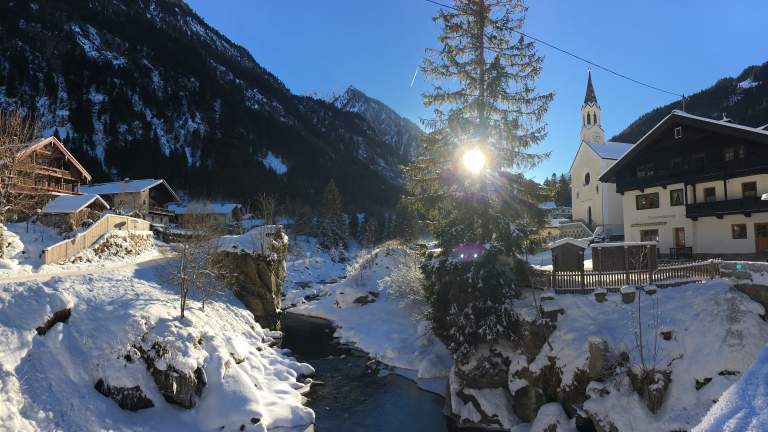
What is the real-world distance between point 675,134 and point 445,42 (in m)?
21.3

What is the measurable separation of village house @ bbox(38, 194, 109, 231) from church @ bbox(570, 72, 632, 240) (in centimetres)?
5086

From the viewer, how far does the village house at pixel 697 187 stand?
1097 inches

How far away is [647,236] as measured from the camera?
34406 millimetres

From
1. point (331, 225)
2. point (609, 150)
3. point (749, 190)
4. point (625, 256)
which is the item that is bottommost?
point (625, 256)

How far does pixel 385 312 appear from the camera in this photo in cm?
3772

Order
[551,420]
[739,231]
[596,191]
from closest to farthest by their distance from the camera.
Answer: [551,420] < [739,231] < [596,191]

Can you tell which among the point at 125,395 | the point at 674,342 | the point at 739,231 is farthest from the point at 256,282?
the point at 739,231

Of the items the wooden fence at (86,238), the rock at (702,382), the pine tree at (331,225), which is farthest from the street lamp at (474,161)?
the pine tree at (331,225)

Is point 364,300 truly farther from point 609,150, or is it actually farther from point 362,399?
point 609,150

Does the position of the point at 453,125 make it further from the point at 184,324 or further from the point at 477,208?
the point at 184,324

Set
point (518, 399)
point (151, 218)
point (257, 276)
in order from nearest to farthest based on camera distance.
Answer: point (518, 399) < point (257, 276) < point (151, 218)

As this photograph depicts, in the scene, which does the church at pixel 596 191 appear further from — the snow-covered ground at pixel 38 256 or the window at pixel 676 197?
the snow-covered ground at pixel 38 256

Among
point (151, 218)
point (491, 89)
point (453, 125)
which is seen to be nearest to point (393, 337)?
point (453, 125)

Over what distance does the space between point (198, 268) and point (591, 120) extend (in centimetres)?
6053
